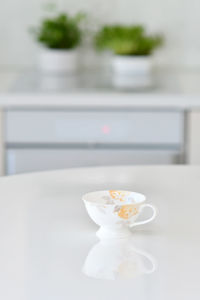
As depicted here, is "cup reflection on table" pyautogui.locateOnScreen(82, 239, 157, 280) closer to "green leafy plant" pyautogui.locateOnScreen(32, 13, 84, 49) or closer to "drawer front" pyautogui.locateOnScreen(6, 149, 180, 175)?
"drawer front" pyautogui.locateOnScreen(6, 149, 180, 175)

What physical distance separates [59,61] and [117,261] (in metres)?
1.91

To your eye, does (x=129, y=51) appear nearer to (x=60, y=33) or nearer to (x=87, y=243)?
(x=60, y=33)

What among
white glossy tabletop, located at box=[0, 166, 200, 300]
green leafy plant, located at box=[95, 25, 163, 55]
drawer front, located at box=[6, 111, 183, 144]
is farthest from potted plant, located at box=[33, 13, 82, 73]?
white glossy tabletop, located at box=[0, 166, 200, 300]

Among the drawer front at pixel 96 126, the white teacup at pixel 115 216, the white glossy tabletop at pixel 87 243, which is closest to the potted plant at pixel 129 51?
the drawer front at pixel 96 126

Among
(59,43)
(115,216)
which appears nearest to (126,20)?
(59,43)

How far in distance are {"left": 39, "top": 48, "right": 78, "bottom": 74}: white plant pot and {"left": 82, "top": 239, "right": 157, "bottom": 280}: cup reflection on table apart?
181cm

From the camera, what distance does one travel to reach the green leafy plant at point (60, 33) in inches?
109

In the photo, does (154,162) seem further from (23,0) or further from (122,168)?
(23,0)

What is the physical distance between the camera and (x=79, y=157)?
2.37 m

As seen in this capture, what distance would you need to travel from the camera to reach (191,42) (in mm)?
3018

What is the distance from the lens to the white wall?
2977 mm

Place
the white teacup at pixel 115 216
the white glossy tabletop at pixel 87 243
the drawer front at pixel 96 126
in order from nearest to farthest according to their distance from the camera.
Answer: the white glossy tabletop at pixel 87 243
the white teacup at pixel 115 216
the drawer front at pixel 96 126

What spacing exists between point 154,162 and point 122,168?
84 cm

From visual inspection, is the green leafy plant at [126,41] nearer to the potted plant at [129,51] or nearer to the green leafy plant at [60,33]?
the potted plant at [129,51]
